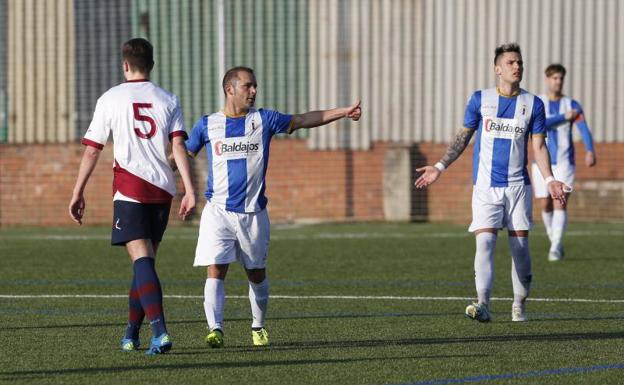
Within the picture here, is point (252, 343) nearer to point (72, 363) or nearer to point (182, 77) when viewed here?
point (72, 363)

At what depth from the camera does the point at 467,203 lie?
74.3ft

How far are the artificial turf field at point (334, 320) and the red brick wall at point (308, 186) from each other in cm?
449

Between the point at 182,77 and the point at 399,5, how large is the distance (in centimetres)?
366

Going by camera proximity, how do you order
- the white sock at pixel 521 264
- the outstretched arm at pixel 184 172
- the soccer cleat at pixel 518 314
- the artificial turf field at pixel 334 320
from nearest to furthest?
the artificial turf field at pixel 334 320 < the outstretched arm at pixel 184 172 < the soccer cleat at pixel 518 314 < the white sock at pixel 521 264

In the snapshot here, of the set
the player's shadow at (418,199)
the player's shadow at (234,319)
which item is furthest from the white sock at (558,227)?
the player's shadow at (418,199)

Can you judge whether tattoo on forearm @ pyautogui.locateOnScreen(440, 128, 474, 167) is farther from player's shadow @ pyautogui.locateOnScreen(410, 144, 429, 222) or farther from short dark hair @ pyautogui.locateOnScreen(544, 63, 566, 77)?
player's shadow @ pyautogui.locateOnScreen(410, 144, 429, 222)

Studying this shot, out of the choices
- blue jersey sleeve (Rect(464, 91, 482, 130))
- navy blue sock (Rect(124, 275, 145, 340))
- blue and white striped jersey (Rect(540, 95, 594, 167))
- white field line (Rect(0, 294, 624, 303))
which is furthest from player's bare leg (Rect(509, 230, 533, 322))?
blue and white striped jersey (Rect(540, 95, 594, 167))

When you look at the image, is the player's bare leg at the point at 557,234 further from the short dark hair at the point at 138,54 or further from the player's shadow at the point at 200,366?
the short dark hair at the point at 138,54

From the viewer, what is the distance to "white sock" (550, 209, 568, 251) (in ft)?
50.9

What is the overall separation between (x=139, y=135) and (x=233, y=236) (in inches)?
36.7

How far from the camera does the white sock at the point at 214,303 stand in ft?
28.2

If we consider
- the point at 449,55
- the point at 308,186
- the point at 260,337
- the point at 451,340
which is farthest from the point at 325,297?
the point at 449,55

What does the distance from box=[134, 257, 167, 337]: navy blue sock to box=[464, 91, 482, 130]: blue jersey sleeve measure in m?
3.05

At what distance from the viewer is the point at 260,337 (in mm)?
8727
